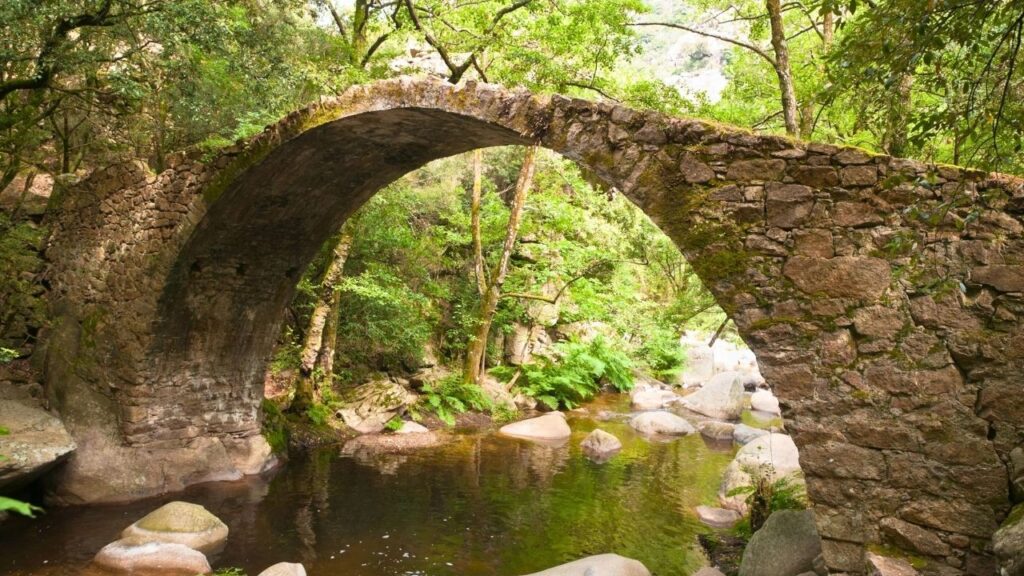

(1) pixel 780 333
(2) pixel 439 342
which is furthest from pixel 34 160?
(1) pixel 780 333

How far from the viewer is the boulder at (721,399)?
13445 millimetres

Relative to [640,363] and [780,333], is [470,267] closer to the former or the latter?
[640,363]

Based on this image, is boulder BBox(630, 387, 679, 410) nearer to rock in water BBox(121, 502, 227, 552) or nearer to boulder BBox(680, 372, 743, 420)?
boulder BBox(680, 372, 743, 420)

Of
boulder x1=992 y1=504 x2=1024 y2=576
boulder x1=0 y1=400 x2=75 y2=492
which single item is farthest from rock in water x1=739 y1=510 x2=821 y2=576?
boulder x1=0 y1=400 x2=75 y2=492

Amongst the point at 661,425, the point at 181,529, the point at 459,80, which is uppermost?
the point at 459,80

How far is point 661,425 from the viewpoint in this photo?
37.9 feet

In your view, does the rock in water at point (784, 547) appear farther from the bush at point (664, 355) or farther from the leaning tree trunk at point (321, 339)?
the bush at point (664, 355)

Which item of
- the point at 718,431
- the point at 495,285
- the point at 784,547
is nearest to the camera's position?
the point at 784,547

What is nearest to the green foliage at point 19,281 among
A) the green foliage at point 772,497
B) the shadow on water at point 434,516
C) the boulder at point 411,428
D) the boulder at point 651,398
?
the shadow on water at point 434,516

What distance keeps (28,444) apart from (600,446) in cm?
716

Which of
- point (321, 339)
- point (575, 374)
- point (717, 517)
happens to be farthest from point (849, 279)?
point (575, 374)

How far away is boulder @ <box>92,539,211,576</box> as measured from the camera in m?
5.48

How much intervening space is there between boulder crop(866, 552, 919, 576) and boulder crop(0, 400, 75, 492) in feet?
22.8

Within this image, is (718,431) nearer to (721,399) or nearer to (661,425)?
(661,425)
